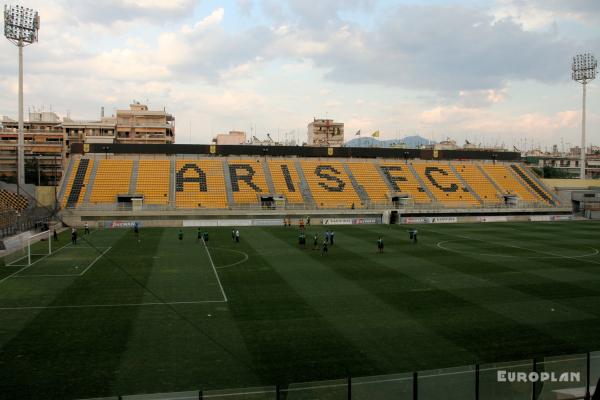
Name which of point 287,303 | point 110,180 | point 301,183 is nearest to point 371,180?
point 301,183

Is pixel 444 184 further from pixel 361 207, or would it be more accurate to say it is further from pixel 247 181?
pixel 247 181

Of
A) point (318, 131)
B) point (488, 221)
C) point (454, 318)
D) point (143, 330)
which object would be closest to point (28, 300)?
point (143, 330)

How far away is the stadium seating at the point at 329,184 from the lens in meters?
61.1

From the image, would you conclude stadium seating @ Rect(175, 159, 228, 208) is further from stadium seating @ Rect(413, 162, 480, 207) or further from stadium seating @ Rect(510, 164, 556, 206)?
stadium seating @ Rect(510, 164, 556, 206)

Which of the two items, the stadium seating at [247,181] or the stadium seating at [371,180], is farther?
the stadium seating at [371,180]

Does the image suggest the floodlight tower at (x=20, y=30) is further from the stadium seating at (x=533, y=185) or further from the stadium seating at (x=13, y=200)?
the stadium seating at (x=533, y=185)

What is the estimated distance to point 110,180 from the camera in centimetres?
6031

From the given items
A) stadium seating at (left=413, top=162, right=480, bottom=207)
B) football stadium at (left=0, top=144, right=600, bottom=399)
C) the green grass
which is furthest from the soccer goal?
stadium seating at (left=413, top=162, right=480, bottom=207)

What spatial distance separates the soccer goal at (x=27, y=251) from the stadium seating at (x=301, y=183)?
1626 cm

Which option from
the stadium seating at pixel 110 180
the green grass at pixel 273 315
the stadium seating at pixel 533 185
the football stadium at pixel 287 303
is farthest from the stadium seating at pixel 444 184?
the stadium seating at pixel 110 180

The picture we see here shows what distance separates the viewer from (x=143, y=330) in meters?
17.4

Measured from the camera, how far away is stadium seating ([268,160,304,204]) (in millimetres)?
61125

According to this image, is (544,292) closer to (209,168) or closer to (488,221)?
(488,221)

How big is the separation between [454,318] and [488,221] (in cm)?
4482
